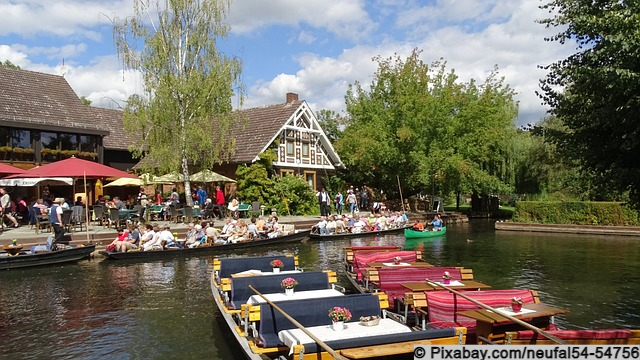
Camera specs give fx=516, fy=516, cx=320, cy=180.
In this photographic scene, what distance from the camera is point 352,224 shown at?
93.8ft

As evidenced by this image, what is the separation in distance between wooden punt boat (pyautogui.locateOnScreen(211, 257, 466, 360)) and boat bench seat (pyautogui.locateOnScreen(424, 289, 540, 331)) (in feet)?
1.84

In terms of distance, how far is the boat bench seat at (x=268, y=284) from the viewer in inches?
402

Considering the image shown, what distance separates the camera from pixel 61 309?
489 inches

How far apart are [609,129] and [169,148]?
73.4 feet

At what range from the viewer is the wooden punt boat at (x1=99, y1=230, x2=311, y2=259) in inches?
762

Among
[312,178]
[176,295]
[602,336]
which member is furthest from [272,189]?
[602,336]

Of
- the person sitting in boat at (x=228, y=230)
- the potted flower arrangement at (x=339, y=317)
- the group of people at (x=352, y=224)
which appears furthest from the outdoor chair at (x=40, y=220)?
the potted flower arrangement at (x=339, y=317)

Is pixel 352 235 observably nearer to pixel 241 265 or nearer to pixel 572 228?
pixel 572 228

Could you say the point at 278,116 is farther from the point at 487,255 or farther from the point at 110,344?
the point at 110,344

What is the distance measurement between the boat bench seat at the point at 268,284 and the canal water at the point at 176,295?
0.86 metres

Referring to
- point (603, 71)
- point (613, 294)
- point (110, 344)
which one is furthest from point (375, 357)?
point (613, 294)

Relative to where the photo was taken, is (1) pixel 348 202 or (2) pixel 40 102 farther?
(1) pixel 348 202

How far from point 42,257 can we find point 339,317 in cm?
1410

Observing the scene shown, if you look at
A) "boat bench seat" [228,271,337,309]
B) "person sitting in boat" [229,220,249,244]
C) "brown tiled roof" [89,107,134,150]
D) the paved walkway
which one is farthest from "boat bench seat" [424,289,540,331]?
"brown tiled roof" [89,107,134,150]
